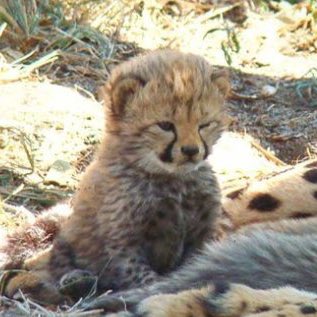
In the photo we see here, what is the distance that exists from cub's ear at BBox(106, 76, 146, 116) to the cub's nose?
24 centimetres

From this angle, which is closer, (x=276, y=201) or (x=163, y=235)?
(x=163, y=235)

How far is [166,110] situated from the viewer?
3.51 metres

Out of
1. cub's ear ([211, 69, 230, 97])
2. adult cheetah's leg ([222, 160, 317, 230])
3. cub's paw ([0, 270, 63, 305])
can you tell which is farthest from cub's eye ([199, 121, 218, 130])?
cub's paw ([0, 270, 63, 305])

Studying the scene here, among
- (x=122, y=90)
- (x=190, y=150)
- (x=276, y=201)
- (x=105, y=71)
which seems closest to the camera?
(x=190, y=150)

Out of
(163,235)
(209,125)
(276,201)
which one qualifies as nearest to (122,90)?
(209,125)

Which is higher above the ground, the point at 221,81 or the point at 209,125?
the point at 221,81

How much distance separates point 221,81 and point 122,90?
313 mm

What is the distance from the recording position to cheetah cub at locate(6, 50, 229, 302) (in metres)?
3.52

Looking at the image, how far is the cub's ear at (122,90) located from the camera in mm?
3566

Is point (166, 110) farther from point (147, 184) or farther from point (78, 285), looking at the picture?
point (78, 285)

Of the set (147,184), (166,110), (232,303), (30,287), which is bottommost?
(30,287)

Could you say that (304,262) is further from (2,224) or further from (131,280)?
(2,224)

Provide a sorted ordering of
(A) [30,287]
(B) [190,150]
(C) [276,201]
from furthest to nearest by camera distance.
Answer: (C) [276,201]
(A) [30,287]
(B) [190,150]

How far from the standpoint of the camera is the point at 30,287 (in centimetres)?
371
